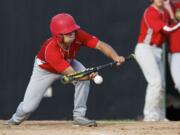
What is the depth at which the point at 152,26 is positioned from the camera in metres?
15.6

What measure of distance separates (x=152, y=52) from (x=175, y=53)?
632mm

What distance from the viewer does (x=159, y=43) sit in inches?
621

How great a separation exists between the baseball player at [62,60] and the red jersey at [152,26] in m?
1.77

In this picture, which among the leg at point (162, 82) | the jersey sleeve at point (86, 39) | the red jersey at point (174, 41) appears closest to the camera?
the jersey sleeve at point (86, 39)

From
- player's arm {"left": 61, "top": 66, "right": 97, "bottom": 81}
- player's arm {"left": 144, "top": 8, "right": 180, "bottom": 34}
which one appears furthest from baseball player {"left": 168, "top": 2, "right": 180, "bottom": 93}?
player's arm {"left": 61, "top": 66, "right": 97, "bottom": 81}

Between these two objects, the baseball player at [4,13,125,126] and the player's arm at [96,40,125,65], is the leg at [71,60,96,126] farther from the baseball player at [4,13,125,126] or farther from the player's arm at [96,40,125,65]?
the player's arm at [96,40,125,65]

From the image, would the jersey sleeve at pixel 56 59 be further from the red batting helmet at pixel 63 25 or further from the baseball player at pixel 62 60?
the red batting helmet at pixel 63 25

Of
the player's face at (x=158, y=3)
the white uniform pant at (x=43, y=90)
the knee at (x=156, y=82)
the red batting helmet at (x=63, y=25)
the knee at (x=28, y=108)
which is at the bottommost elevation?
the knee at (x=28, y=108)

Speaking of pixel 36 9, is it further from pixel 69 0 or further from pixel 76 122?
pixel 76 122

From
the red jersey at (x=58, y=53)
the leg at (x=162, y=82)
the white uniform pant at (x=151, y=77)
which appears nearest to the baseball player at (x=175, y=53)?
the leg at (x=162, y=82)

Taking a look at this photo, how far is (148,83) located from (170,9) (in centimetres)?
109

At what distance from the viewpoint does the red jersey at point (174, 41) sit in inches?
639

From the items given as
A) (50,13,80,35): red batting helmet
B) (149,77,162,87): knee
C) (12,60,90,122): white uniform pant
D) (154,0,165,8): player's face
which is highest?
(154,0,165,8): player's face

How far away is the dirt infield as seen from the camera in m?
13.3
